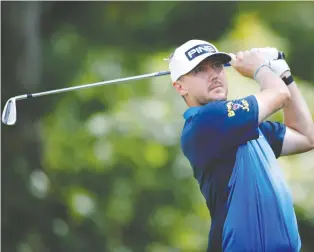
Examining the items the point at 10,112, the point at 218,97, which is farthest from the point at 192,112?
the point at 10,112

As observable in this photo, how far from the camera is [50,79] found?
432cm

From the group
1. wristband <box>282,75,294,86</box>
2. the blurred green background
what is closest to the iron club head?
wristband <box>282,75,294,86</box>

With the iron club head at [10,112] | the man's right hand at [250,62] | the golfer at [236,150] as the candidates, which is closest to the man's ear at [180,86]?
the golfer at [236,150]

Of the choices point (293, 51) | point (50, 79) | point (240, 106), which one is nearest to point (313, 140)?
point (240, 106)

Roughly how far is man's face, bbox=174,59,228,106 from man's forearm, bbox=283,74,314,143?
0.60 ft

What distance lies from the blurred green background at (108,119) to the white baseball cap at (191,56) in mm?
1961

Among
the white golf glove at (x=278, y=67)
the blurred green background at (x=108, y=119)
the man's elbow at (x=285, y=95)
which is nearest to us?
the man's elbow at (x=285, y=95)

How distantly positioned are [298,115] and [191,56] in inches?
12.5

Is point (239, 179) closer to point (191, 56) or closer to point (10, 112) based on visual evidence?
point (191, 56)

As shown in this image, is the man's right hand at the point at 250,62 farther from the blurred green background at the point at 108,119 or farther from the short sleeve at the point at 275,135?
the blurred green background at the point at 108,119

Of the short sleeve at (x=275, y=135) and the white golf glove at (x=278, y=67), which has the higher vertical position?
the white golf glove at (x=278, y=67)

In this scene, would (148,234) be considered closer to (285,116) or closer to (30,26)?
(30,26)

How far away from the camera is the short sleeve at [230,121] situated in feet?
6.39

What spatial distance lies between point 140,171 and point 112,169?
0.15 m
